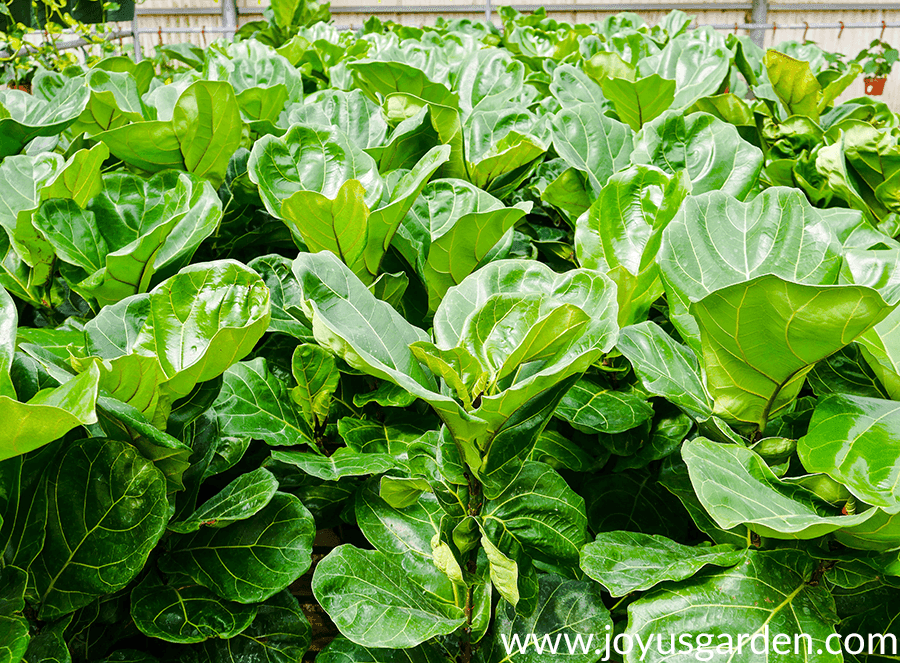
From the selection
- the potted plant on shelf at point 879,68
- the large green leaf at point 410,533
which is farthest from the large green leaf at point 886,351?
the potted plant on shelf at point 879,68

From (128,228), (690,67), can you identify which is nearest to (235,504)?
(128,228)

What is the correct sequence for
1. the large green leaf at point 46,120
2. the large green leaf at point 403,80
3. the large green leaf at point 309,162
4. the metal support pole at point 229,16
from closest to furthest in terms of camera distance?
the large green leaf at point 309,162, the large green leaf at point 46,120, the large green leaf at point 403,80, the metal support pole at point 229,16

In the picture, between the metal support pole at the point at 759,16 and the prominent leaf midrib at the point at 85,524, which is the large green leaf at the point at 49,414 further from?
→ the metal support pole at the point at 759,16

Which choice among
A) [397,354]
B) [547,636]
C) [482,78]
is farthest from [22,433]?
[482,78]

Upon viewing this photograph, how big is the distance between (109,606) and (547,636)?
0.35m

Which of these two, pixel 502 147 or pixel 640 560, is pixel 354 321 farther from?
pixel 502 147

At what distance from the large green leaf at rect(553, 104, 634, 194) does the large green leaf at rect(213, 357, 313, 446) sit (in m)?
0.43

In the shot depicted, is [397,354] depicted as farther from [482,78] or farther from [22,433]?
[482,78]

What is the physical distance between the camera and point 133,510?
1.68 feet

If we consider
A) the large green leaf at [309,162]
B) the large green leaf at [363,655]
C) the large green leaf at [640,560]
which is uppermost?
the large green leaf at [309,162]

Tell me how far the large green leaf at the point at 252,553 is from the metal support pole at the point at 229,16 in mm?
8806

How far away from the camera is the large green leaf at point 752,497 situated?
0.42 meters

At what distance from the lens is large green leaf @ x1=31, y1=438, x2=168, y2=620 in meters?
0.51

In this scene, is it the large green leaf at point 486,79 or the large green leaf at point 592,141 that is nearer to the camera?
the large green leaf at point 592,141
